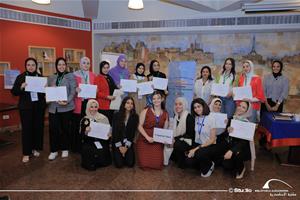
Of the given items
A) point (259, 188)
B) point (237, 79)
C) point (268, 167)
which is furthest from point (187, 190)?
point (237, 79)

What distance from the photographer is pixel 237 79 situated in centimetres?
420

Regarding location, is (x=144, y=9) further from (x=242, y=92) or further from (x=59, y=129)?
(x=59, y=129)

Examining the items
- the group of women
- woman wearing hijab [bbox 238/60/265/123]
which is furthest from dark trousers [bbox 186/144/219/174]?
woman wearing hijab [bbox 238/60/265/123]

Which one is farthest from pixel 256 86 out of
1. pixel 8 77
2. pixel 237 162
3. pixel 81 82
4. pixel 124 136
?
pixel 8 77

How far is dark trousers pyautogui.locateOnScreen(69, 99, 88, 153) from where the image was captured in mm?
4070

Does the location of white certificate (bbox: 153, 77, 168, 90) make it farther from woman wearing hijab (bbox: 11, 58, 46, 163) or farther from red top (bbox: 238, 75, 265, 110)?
woman wearing hijab (bbox: 11, 58, 46, 163)

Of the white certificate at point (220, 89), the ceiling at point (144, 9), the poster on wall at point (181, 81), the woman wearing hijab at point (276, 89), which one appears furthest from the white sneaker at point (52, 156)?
the woman wearing hijab at point (276, 89)

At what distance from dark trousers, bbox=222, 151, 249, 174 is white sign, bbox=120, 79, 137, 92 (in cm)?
193

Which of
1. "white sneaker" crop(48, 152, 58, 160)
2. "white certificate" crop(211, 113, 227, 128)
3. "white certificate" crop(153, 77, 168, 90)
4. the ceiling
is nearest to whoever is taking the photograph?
"white certificate" crop(211, 113, 227, 128)

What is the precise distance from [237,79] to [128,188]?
2479mm

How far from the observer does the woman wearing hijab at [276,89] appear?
4453 millimetres

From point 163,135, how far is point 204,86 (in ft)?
4.15

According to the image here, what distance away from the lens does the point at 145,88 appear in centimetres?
436

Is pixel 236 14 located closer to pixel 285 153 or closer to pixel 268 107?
pixel 268 107
